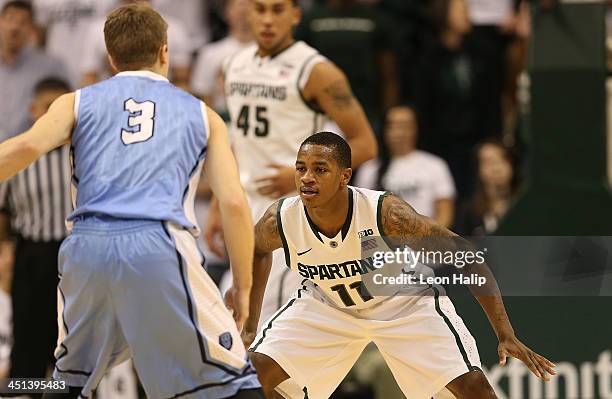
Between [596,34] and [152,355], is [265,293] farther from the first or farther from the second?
[596,34]

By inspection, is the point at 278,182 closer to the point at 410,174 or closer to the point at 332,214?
the point at 332,214

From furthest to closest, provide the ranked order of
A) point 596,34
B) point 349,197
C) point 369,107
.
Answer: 1. point 369,107
2. point 596,34
3. point 349,197

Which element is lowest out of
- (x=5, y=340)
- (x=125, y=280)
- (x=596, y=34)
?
(x=5, y=340)

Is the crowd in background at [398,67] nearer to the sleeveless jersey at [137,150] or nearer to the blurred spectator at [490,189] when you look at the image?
the blurred spectator at [490,189]

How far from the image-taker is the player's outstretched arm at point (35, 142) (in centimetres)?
483

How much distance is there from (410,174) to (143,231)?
539 centimetres

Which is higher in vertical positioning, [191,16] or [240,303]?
[191,16]

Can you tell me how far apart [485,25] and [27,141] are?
730 centimetres

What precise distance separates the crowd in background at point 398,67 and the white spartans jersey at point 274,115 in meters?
2.64

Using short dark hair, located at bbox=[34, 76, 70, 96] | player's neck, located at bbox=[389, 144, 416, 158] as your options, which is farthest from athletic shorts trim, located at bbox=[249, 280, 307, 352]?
player's neck, located at bbox=[389, 144, 416, 158]

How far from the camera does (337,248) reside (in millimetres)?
6090

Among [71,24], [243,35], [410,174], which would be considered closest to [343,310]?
[410,174]

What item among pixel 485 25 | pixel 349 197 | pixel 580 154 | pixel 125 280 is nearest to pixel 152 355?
pixel 125 280

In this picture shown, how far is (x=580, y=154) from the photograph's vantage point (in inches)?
329
